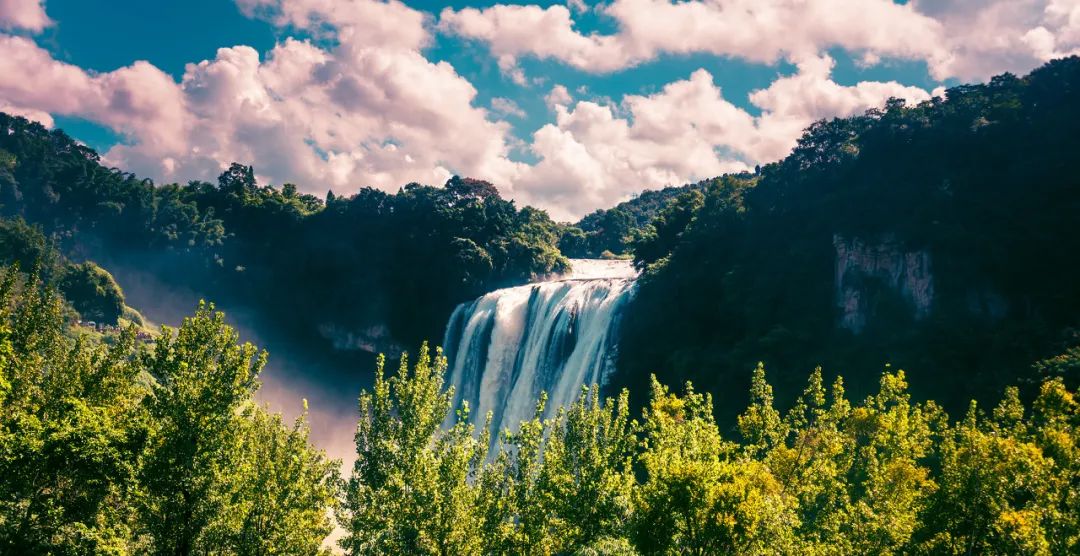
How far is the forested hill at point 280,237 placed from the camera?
85.4 m

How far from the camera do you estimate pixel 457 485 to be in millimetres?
16266

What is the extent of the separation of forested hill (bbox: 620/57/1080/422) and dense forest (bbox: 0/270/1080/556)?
684 inches

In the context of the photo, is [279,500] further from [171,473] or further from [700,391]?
[700,391]

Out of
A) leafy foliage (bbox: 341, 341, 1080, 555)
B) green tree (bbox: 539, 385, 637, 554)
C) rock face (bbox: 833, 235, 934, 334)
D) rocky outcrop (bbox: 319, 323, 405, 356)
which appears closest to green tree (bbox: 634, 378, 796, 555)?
leafy foliage (bbox: 341, 341, 1080, 555)

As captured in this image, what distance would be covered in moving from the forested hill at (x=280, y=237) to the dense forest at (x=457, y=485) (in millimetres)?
63901

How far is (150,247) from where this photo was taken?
96.0 m

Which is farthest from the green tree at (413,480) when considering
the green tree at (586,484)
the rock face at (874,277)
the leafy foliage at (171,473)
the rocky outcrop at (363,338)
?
the rocky outcrop at (363,338)

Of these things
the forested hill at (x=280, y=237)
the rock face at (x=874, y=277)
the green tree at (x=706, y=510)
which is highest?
the forested hill at (x=280, y=237)

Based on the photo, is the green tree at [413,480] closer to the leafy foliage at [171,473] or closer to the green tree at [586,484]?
the leafy foliage at [171,473]

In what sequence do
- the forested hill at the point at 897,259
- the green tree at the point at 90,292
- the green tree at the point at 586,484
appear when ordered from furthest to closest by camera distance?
1. the green tree at the point at 90,292
2. the forested hill at the point at 897,259
3. the green tree at the point at 586,484

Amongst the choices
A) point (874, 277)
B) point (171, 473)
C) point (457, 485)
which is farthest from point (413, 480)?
point (874, 277)

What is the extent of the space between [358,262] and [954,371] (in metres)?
74.2

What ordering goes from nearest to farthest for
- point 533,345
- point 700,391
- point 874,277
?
point 874,277 → point 700,391 → point 533,345

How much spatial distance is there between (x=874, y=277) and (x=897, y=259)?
5.75 ft
